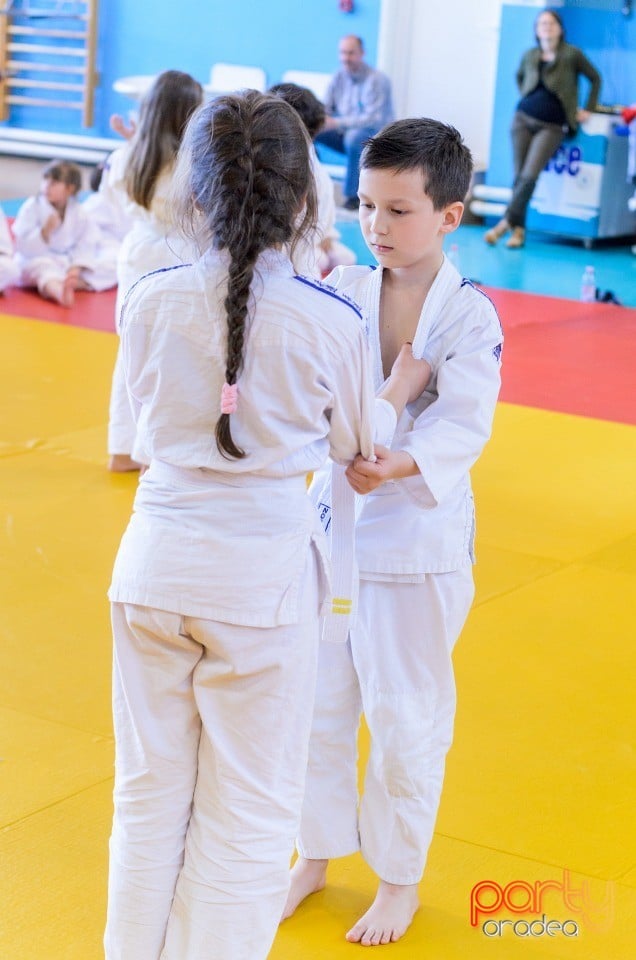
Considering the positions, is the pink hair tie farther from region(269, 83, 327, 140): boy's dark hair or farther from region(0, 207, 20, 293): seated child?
region(0, 207, 20, 293): seated child

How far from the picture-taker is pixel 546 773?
282cm

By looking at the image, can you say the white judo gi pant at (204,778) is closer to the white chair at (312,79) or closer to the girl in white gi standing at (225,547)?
the girl in white gi standing at (225,547)

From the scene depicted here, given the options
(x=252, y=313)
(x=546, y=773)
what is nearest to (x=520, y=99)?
(x=546, y=773)

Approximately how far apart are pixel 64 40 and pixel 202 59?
176cm

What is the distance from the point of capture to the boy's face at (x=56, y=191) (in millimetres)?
7848

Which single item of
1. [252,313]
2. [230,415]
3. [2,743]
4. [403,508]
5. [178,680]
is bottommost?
[2,743]

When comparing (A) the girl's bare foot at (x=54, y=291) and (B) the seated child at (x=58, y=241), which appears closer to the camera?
(A) the girl's bare foot at (x=54, y=291)

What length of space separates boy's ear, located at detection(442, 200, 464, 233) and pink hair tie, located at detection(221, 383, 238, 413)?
0.64 m

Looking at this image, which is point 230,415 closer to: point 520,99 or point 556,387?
point 556,387

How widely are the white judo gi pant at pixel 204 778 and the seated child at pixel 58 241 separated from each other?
6181 millimetres

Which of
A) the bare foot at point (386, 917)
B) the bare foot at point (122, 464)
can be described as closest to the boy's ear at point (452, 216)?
the bare foot at point (386, 917)

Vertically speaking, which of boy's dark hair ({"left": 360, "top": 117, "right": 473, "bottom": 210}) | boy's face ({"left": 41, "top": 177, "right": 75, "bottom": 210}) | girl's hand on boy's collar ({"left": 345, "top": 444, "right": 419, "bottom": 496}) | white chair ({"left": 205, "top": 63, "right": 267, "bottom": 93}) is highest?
white chair ({"left": 205, "top": 63, "right": 267, "bottom": 93})

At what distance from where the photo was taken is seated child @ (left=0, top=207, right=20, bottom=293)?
782 cm

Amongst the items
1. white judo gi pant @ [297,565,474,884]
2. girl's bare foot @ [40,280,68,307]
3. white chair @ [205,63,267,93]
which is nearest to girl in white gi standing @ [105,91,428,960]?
white judo gi pant @ [297,565,474,884]
